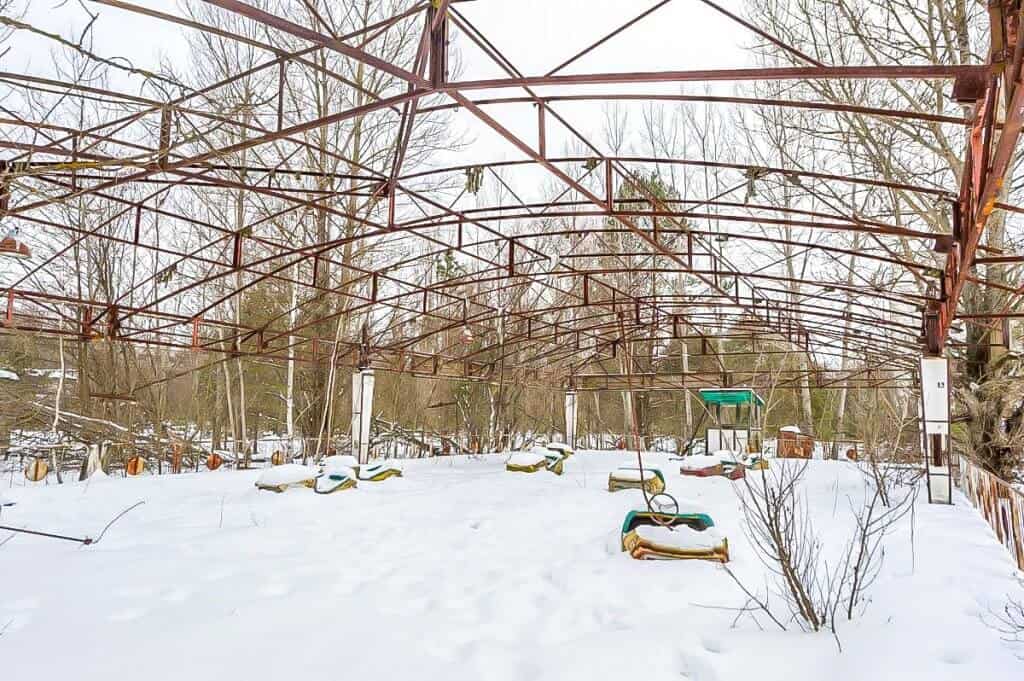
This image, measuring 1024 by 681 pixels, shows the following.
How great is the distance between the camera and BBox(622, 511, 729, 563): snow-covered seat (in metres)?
5.88

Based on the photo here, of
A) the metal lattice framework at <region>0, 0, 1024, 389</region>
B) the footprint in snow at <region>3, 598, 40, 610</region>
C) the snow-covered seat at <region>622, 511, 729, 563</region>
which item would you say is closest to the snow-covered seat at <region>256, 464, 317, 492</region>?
the metal lattice framework at <region>0, 0, 1024, 389</region>

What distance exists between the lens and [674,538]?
6066 millimetres

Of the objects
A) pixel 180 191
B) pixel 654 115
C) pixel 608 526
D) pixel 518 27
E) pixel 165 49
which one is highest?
pixel 654 115

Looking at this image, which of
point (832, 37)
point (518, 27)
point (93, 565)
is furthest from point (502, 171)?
point (93, 565)

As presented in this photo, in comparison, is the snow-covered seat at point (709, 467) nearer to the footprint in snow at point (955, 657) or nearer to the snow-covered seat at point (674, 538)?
the snow-covered seat at point (674, 538)

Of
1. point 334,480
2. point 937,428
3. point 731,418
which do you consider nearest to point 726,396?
point 731,418

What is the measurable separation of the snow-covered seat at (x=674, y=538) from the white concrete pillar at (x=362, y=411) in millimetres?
9108

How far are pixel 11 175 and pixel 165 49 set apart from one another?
49.8ft

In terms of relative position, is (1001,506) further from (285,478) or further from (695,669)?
(285,478)

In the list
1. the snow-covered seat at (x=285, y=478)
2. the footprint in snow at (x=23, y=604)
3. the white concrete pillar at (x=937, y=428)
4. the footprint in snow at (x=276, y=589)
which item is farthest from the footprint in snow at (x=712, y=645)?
the snow-covered seat at (x=285, y=478)

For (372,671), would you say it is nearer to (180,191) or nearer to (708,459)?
(708,459)

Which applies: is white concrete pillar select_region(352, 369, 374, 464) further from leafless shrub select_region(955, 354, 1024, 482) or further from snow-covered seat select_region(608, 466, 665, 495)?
leafless shrub select_region(955, 354, 1024, 482)

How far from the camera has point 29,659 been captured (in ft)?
11.7

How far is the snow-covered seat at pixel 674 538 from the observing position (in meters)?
5.88
